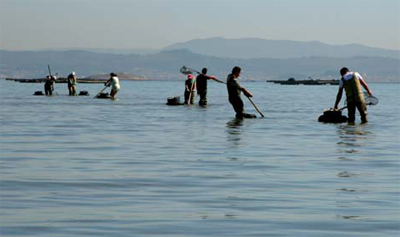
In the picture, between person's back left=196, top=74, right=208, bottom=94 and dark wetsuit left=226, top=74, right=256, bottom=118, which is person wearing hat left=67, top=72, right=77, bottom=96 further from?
dark wetsuit left=226, top=74, right=256, bottom=118

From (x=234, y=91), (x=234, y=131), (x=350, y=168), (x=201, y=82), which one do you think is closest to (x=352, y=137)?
(x=234, y=131)

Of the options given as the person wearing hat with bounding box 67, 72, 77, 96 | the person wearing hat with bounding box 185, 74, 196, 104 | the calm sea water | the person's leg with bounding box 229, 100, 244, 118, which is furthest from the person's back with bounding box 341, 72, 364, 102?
the person wearing hat with bounding box 67, 72, 77, 96

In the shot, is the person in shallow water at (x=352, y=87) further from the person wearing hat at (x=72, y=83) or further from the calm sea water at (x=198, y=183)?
the person wearing hat at (x=72, y=83)

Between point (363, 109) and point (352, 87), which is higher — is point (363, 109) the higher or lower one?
the lower one

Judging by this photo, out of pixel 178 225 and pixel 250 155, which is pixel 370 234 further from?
pixel 250 155

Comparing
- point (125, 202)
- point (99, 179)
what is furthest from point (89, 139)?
Result: point (125, 202)

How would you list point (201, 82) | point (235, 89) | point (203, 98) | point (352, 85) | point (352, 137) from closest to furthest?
point (352, 137) → point (352, 85) → point (235, 89) → point (201, 82) → point (203, 98)

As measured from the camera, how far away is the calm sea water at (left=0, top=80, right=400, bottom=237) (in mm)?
9609

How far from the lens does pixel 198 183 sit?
13.4 metres

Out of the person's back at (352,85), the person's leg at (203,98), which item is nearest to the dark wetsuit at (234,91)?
the person's back at (352,85)

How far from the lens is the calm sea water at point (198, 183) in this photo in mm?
9609

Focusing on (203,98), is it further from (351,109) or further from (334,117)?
(351,109)

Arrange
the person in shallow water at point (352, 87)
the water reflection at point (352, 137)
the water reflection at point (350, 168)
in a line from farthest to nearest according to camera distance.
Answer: the person in shallow water at point (352, 87) → the water reflection at point (352, 137) → the water reflection at point (350, 168)

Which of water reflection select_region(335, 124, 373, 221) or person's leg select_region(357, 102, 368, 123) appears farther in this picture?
person's leg select_region(357, 102, 368, 123)
